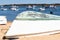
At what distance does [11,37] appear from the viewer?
5.36m

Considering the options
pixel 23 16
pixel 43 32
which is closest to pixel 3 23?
pixel 23 16

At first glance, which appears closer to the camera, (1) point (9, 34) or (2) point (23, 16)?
(1) point (9, 34)

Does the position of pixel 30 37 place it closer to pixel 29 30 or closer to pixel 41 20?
pixel 29 30

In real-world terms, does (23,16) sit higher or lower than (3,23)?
higher

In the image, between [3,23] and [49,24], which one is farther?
[3,23]

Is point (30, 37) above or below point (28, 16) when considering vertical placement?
below

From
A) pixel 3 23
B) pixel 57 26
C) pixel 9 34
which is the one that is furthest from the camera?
pixel 3 23

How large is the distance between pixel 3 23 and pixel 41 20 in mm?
4785

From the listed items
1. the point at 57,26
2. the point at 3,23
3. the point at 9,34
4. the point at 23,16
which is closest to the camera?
the point at 9,34

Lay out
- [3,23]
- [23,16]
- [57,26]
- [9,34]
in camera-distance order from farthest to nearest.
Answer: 1. [3,23]
2. [23,16]
3. [57,26]
4. [9,34]

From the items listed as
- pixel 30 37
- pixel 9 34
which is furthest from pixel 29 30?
pixel 9 34

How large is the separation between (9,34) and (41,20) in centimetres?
106

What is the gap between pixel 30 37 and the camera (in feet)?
17.9

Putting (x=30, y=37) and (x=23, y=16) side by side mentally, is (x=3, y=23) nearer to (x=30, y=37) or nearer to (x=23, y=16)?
(x=23, y=16)
